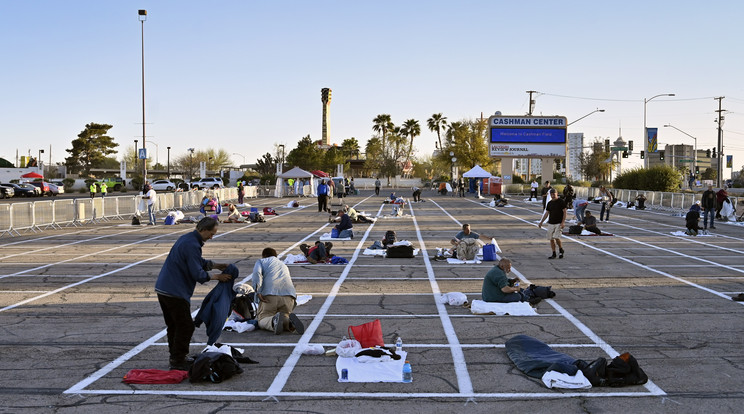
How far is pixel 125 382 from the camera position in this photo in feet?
23.3

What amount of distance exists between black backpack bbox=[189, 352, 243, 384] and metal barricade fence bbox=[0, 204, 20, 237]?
2078cm

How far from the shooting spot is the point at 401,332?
9508mm

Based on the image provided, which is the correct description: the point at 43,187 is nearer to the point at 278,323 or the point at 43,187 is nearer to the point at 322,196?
the point at 322,196

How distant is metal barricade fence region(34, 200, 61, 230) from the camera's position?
88.8ft

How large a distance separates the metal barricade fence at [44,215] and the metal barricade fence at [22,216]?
30cm

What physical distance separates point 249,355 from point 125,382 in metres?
1.62

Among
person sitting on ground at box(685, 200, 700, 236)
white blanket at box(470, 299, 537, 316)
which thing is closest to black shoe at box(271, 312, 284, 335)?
white blanket at box(470, 299, 537, 316)

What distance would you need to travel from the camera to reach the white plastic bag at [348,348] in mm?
7973

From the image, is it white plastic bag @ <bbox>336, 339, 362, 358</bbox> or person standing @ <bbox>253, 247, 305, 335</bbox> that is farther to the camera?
person standing @ <bbox>253, 247, 305, 335</bbox>

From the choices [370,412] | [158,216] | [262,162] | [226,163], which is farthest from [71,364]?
[226,163]

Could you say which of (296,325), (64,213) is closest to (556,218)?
(296,325)

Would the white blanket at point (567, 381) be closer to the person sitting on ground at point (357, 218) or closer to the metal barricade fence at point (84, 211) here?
the person sitting on ground at point (357, 218)

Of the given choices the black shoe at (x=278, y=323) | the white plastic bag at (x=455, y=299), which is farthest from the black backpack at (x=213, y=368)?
the white plastic bag at (x=455, y=299)

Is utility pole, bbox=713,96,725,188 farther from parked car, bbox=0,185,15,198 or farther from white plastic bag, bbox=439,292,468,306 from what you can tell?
parked car, bbox=0,185,15,198
